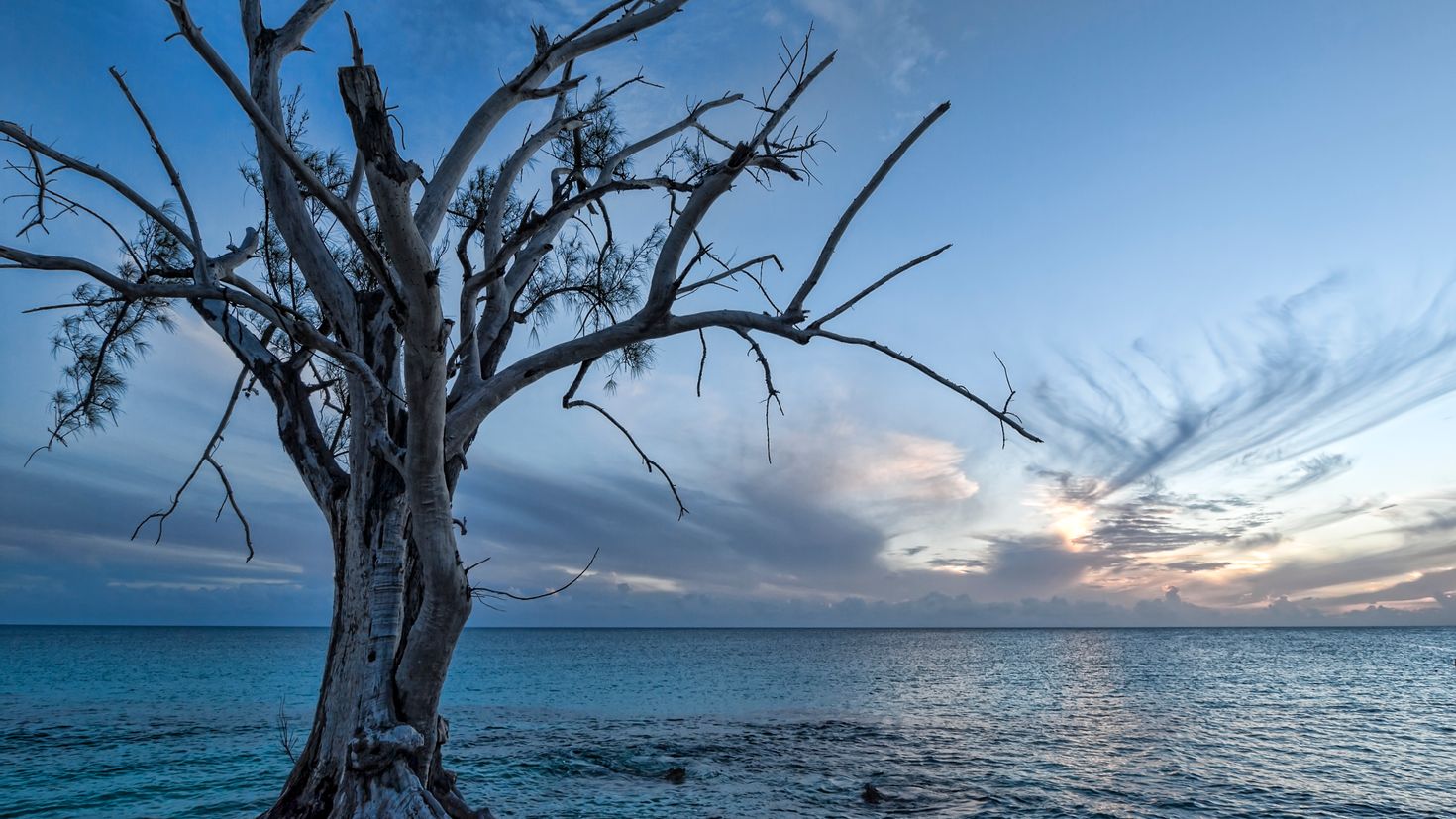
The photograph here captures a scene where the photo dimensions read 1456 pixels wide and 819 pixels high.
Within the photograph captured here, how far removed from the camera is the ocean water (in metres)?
14.9

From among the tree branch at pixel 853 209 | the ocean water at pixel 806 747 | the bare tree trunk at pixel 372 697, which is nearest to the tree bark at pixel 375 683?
the bare tree trunk at pixel 372 697

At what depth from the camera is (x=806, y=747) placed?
21.7 metres

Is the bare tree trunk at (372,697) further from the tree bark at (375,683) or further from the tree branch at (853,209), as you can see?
the tree branch at (853,209)

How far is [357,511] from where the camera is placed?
5.33 metres

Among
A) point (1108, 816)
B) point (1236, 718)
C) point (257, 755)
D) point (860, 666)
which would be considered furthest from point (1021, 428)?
point (860, 666)

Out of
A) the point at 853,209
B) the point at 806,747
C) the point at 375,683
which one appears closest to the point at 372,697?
the point at 375,683

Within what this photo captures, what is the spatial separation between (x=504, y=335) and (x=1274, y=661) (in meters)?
81.2

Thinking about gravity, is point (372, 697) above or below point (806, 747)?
above

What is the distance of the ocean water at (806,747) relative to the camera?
14891 millimetres

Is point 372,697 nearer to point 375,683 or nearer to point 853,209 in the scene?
point 375,683

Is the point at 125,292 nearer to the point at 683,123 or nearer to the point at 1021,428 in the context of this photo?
the point at 683,123

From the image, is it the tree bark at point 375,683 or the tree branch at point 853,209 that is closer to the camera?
the tree branch at point 853,209

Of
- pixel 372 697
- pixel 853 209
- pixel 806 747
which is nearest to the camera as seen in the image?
pixel 853 209

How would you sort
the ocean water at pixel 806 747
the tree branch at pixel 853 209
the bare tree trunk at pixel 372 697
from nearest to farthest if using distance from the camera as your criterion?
the tree branch at pixel 853 209, the bare tree trunk at pixel 372 697, the ocean water at pixel 806 747
